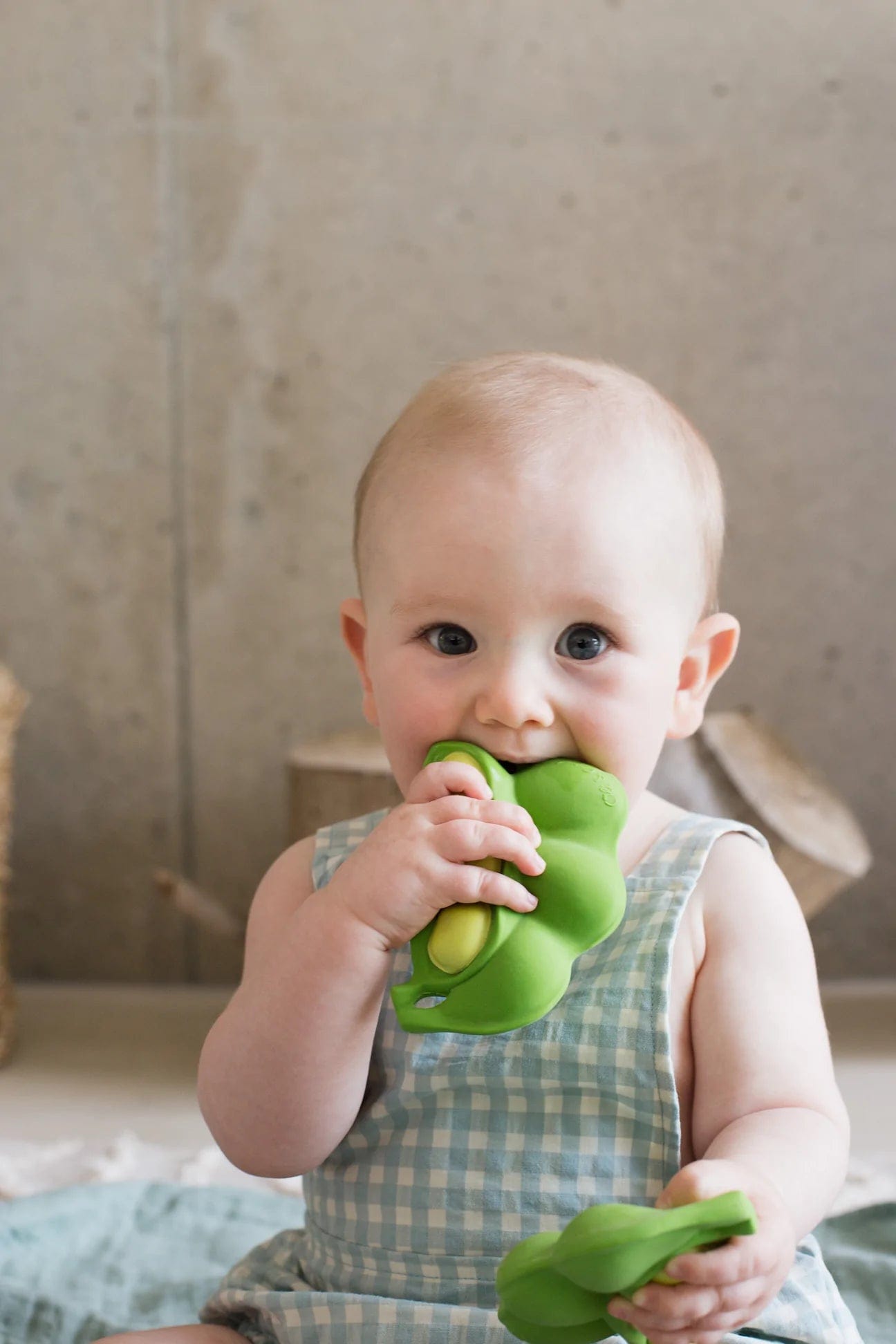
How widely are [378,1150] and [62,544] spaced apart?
1601 millimetres

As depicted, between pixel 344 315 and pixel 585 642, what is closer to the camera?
pixel 585 642

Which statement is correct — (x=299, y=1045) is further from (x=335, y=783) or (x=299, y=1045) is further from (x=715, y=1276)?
(x=335, y=783)

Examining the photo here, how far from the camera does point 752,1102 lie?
84 cm

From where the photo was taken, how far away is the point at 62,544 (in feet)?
7.63

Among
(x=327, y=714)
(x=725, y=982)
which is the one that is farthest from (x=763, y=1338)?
(x=327, y=714)

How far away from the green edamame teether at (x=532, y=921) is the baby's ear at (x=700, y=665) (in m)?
0.16

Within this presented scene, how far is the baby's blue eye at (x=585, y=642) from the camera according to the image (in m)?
0.85

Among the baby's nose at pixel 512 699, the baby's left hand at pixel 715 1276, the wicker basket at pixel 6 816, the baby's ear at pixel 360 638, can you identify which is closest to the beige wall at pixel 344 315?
the wicker basket at pixel 6 816

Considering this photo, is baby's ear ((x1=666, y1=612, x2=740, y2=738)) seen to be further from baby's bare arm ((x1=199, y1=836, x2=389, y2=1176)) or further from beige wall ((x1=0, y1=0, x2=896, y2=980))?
beige wall ((x1=0, y1=0, x2=896, y2=980))

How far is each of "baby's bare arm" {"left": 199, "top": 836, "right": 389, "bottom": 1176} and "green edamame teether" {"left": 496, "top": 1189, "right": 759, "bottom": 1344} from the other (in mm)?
176

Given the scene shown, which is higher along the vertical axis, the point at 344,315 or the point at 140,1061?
the point at 344,315

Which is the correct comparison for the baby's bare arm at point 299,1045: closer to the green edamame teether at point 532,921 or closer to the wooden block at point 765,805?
the green edamame teether at point 532,921

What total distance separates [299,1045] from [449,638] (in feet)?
0.84

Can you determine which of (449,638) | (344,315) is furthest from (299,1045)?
(344,315)
